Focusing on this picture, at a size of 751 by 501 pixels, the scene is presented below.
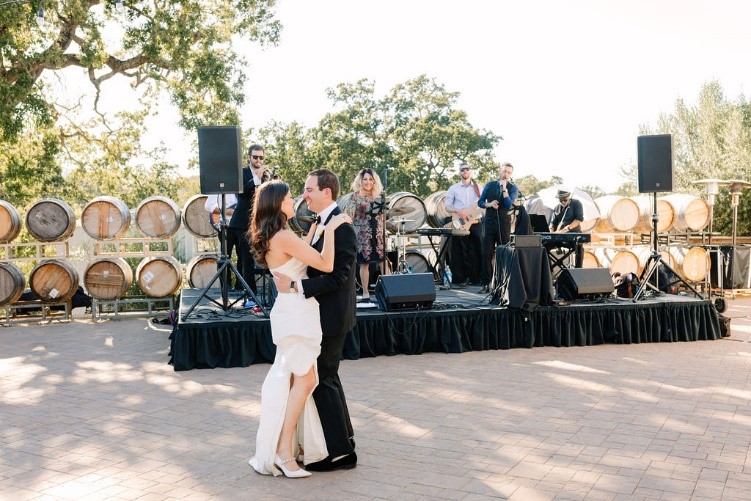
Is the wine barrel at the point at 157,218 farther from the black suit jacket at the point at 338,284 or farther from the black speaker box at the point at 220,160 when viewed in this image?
the black suit jacket at the point at 338,284

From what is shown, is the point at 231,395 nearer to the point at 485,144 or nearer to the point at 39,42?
the point at 39,42

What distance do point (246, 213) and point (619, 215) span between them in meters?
8.91

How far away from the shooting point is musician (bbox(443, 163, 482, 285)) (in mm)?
12148

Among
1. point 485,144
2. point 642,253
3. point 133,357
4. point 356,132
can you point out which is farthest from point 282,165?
point 133,357

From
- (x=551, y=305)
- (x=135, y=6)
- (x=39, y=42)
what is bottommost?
(x=551, y=305)

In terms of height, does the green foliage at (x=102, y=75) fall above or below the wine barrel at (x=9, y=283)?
above

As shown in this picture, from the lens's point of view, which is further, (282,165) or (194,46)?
(282,165)

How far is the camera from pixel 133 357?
8320 millimetres

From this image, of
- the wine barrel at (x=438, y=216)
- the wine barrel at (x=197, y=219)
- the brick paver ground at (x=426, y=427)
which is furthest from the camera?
the wine barrel at (x=438, y=216)

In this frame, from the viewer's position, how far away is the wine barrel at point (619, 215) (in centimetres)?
1502

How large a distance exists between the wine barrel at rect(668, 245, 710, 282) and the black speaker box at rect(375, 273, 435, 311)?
27.1 feet

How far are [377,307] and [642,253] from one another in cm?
836

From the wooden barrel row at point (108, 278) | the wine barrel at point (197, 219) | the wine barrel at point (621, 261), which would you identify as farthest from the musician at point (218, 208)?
the wine barrel at point (621, 261)

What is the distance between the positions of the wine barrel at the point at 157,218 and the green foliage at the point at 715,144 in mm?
16222
